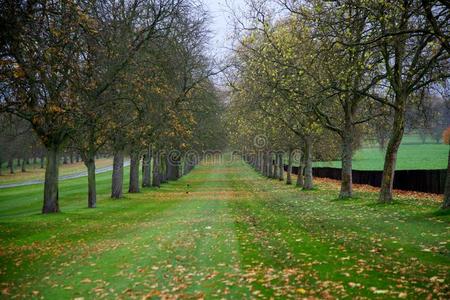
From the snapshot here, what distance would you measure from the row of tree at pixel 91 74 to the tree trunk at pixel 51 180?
5cm

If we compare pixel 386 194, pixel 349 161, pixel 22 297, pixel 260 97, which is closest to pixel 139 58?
pixel 260 97

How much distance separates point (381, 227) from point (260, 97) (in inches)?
619

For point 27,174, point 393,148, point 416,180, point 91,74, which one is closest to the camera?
Answer: point 91,74

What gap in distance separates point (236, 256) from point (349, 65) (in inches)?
473

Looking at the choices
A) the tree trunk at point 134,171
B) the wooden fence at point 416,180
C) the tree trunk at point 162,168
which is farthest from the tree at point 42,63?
the tree trunk at point 162,168

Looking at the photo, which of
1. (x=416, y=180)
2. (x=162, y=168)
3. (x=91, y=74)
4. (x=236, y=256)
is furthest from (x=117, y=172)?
(x=236, y=256)

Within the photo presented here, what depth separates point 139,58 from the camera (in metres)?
26.8

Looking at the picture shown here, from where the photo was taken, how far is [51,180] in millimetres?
23047

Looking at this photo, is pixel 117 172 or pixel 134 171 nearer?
pixel 117 172

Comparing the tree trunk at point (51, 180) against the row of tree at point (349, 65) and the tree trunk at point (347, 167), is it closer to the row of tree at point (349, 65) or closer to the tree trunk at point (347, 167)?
the row of tree at point (349, 65)

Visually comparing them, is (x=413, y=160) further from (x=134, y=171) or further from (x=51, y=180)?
(x=51, y=180)

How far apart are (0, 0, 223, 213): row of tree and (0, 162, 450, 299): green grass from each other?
15.5ft

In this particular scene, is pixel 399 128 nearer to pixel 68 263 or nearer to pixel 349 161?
pixel 349 161

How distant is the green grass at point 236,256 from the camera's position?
856cm
